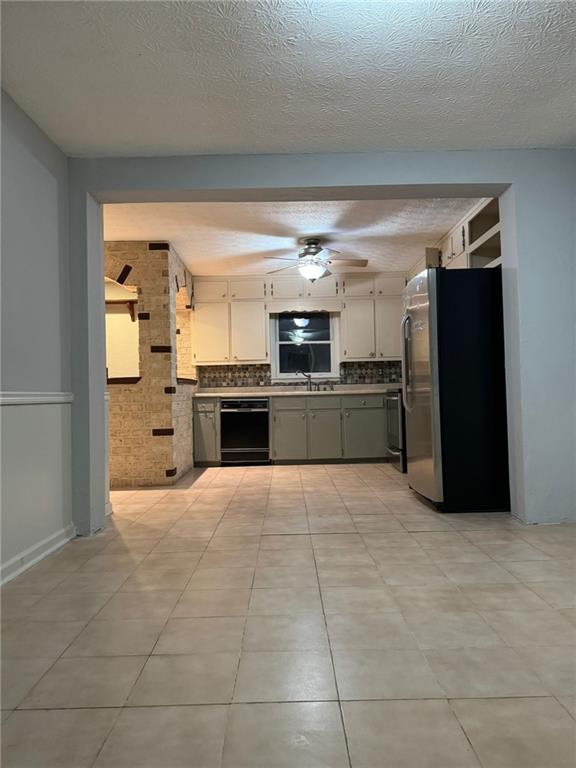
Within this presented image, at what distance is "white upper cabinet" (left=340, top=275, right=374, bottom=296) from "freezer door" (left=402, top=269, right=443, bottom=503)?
2620mm

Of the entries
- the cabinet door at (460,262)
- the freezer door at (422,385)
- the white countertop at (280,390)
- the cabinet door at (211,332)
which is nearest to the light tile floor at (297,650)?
the freezer door at (422,385)

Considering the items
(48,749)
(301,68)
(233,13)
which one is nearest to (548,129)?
(301,68)

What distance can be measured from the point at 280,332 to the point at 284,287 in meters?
0.68

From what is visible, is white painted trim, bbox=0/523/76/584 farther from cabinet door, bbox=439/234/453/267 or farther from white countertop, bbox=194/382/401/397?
cabinet door, bbox=439/234/453/267

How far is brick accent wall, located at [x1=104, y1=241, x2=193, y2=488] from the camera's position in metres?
5.20

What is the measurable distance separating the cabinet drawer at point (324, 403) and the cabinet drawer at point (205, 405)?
3.95 feet

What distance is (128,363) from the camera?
6.06 metres

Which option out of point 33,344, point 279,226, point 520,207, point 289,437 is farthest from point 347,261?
point 33,344

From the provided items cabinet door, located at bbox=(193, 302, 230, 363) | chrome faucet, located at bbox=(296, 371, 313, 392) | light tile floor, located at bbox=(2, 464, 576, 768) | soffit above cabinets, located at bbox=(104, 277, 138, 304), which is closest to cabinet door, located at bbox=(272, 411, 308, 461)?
chrome faucet, located at bbox=(296, 371, 313, 392)

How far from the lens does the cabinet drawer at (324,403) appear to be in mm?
6602

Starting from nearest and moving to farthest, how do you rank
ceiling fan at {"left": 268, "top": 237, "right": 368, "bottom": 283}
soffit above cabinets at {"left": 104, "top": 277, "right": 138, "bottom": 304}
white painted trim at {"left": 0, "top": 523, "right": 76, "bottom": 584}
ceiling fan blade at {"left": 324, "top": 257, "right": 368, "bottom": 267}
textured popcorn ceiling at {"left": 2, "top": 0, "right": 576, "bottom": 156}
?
textured popcorn ceiling at {"left": 2, "top": 0, "right": 576, "bottom": 156} < white painted trim at {"left": 0, "top": 523, "right": 76, "bottom": 584} < soffit above cabinets at {"left": 104, "top": 277, "right": 138, "bottom": 304} < ceiling fan at {"left": 268, "top": 237, "right": 368, "bottom": 283} < ceiling fan blade at {"left": 324, "top": 257, "right": 368, "bottom": 267}

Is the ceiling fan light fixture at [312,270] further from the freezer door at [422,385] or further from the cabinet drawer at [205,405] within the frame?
the cabinet drawer at [205,405]

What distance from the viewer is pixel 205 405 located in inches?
257

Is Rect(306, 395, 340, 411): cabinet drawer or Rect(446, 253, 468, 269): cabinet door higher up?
Rect(446, 253, 468, 269): cabinet door
